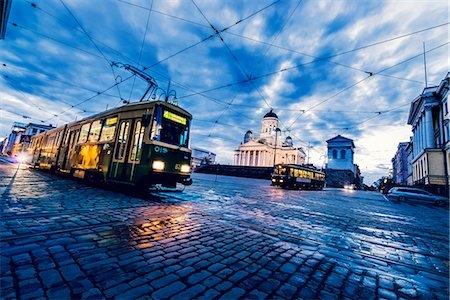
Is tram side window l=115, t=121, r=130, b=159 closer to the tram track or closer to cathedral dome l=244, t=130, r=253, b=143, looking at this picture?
the tram track

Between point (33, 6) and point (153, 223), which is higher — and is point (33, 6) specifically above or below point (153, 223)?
above

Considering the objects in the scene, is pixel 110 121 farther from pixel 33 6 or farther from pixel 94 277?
pixel 94 277

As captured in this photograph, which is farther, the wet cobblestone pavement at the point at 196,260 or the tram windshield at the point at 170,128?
the tram windshield at the point at 170,128

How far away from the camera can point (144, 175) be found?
698 centimetres

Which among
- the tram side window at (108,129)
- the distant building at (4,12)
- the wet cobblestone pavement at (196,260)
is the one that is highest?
the distant building at (4,12)

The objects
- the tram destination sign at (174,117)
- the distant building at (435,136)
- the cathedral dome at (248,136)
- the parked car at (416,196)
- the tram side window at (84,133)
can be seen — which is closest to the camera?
the tram destination sign at (174,117)

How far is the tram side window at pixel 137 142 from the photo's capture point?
23.8ft

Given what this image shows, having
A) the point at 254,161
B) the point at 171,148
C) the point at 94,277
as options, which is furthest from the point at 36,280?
the point at 254,161

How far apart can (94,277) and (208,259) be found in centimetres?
122

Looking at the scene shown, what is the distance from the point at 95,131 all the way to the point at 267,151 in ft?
233

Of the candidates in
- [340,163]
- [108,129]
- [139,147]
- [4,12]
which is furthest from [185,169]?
[340,163]

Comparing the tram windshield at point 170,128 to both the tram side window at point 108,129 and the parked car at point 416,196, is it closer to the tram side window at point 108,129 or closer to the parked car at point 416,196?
the tram side window at point 108,129

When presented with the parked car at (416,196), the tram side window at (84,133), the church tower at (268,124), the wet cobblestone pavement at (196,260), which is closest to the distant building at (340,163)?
the church tower at (268,124)

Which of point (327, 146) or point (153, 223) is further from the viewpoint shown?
point (327, 146)
